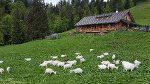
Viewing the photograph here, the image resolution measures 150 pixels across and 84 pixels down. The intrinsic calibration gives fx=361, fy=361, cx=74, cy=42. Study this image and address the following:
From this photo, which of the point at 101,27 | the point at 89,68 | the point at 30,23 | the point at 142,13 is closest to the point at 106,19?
the point at 101,27

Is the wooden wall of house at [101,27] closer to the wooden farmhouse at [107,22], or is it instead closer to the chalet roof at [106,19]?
the wooden farmhouse at [107,22]

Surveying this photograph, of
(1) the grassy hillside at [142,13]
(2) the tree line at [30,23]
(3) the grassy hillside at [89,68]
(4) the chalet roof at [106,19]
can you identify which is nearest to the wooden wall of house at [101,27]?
(4) the chalet roof at [106,19]

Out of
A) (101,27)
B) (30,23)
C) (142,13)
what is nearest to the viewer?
(101,27)

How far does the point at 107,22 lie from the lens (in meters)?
89.6

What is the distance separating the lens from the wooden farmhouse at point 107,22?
88.9m

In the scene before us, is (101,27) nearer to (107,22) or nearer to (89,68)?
(107,22)

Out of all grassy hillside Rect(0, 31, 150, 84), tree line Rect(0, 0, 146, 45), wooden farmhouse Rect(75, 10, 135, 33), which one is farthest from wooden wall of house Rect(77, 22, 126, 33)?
grassy hillside Rect(0, 31, 150, 84)

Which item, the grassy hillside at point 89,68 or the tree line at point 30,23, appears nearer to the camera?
the grassy hillside at point 89,68

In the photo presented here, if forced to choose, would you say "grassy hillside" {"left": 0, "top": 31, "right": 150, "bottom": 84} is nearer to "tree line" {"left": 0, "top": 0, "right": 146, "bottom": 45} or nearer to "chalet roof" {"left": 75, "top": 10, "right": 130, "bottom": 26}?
"chalet roof" {"left": 75, "top": 10, "right": 130, "bottom": 26}

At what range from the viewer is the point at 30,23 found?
106375 millimetres

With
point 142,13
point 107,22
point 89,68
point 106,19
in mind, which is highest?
point 89,68

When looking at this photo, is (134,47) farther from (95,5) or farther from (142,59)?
(95,5)

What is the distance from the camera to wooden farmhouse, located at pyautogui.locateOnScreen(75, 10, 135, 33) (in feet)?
292

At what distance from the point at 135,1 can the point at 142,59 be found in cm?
14138
